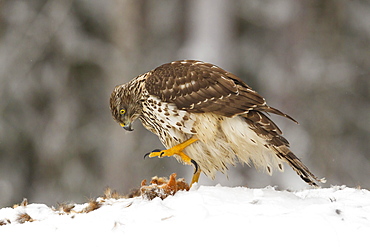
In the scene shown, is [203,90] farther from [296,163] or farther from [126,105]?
[296,163]

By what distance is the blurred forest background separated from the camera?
10.3 m

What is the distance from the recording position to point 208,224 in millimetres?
3453

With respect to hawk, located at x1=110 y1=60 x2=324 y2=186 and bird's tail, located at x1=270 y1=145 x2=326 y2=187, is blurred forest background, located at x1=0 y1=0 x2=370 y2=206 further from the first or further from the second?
bird's tail, located at x1=270 y1=145 x2=326 y2=187

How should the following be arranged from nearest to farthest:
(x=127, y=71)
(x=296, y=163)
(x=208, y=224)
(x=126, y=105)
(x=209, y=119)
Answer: (x=208, y=224) < (x=296, y=163) < (x=209, y=119) < (x=126, y=105) < (x=127, y=71)

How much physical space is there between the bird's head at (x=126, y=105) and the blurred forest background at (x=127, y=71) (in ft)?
15.9

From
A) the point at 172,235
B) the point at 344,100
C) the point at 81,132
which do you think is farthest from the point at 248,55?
the point at 172,235

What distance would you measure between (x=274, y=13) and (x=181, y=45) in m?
1.75

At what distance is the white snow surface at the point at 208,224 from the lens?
3.31m

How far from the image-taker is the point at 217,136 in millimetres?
4852

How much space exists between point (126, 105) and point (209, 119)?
2.68 ft

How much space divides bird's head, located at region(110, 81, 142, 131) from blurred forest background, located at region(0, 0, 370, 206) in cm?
484

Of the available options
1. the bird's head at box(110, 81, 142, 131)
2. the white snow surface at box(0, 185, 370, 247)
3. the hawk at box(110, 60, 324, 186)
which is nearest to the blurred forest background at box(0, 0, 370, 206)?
the bird's head at box(110, 81, 142, 131)

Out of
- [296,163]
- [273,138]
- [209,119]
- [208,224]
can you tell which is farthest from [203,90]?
[208,224]

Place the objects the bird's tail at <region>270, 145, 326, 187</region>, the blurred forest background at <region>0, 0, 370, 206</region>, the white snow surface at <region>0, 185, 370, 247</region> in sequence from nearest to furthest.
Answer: the white snow surface at <region>0, 185, 370, 247</region> → the bird's tail at <region>270, 145, 326, 187</region> → the blurred forest background at <region>0, 0, 370, 206</region>
